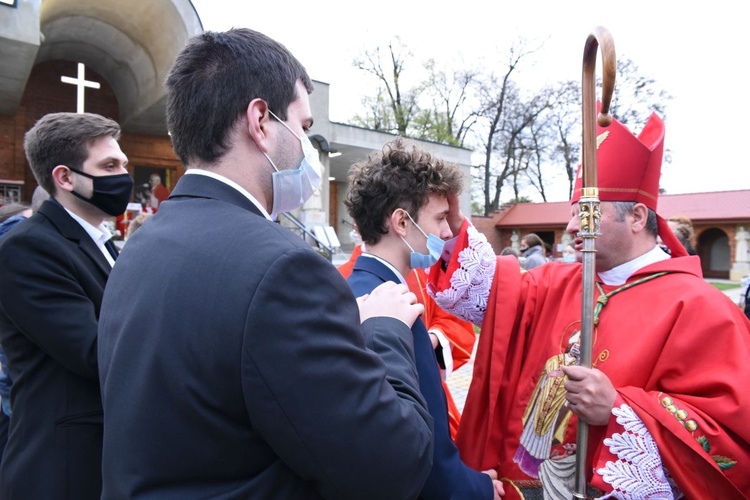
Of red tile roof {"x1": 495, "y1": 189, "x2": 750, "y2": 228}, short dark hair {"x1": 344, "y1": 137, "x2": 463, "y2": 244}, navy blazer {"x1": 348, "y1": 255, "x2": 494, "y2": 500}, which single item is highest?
red tile roof {"x1": 495, "y1": 189, "x2": 750, "y2": 228}

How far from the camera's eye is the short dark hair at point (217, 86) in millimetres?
1127

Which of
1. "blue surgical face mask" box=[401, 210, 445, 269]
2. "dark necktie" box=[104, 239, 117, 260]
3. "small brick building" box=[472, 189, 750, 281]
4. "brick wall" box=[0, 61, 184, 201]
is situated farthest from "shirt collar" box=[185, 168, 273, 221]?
"small brick building" box=[472, 189, 750, 281]

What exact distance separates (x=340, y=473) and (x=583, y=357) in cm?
93

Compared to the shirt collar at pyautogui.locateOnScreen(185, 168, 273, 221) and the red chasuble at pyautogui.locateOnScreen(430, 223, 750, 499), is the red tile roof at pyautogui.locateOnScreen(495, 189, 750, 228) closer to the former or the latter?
the red chasuble at pyautogui.locateOnScreen(430, 223, 750, 499)

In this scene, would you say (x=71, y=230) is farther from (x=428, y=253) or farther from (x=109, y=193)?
(x=428, y=253)

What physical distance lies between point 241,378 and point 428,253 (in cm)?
133

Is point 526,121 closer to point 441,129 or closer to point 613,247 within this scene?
point 441,129

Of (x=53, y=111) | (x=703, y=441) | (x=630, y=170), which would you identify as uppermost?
(x=53, y=111)

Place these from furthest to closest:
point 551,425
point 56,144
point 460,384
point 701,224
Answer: point 701,224
point 460,384
point 56,144
point 551,425

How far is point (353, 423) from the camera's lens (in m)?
0.91

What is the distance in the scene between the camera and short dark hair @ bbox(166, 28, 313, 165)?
1.13 meters

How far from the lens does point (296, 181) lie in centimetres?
129

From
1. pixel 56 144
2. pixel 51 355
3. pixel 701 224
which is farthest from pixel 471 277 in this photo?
pixel 701 224

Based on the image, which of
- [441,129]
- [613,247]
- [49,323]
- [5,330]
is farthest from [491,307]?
[441,129]
